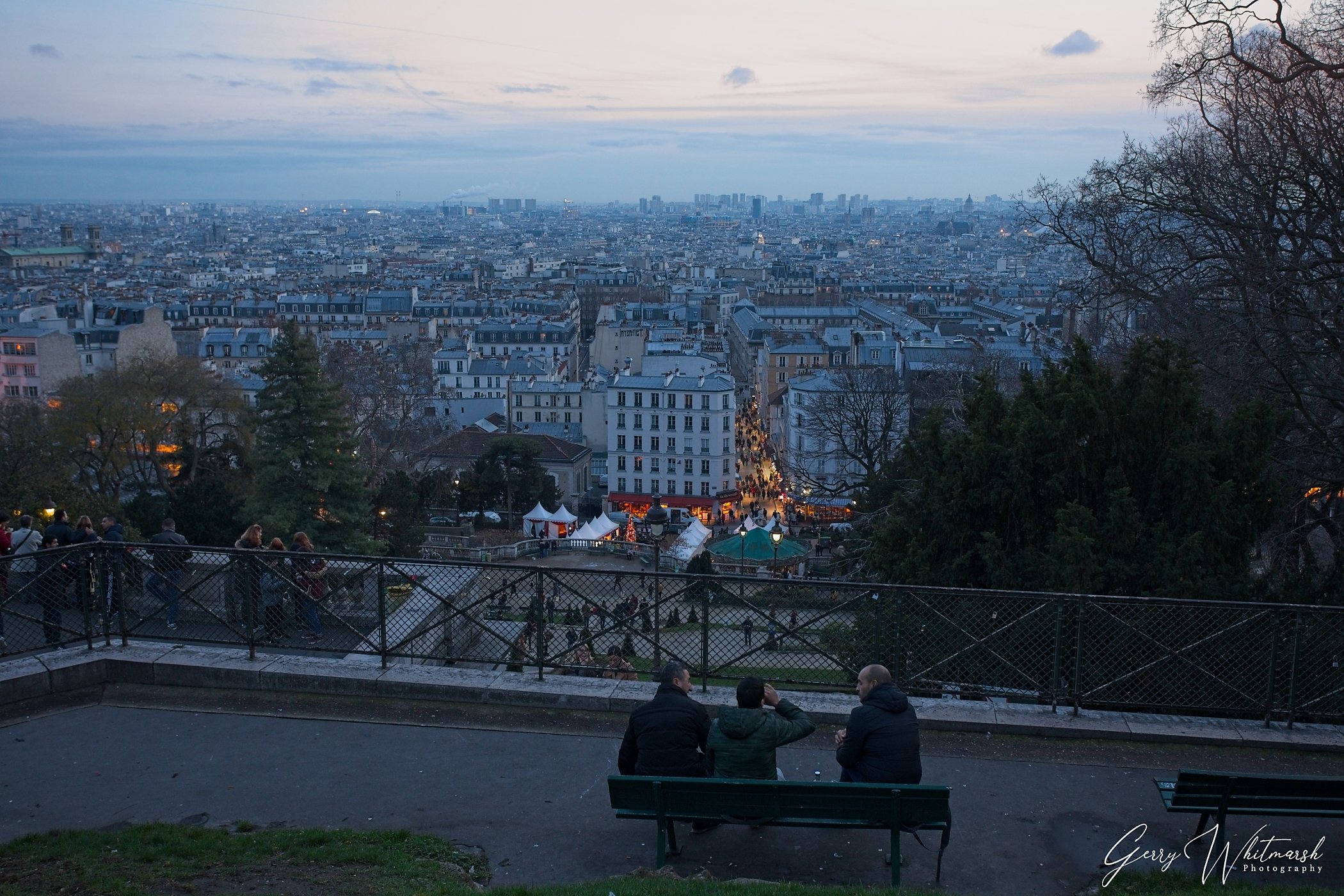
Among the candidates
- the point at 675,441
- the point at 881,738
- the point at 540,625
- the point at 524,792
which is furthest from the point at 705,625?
the point at 675,441

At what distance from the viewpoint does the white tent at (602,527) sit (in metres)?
34.6

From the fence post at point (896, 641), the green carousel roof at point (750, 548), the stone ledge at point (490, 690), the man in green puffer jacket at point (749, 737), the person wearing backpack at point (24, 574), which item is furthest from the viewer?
the green carousel roof at point (750, 548)

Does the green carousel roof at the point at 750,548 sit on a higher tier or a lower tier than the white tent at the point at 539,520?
higher

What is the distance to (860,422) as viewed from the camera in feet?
111

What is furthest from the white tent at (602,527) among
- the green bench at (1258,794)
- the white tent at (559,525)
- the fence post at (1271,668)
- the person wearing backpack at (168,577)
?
the green bench at (1258,794)

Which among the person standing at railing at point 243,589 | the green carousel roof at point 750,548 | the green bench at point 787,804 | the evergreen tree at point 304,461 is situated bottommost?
the green carousel roof at point 750,548

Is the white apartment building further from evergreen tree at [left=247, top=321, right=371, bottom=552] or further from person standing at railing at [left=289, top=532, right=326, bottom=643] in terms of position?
person standing at railing at [left=289, top=532, right=326, bottom=643]

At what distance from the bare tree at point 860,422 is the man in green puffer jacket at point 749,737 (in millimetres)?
23713

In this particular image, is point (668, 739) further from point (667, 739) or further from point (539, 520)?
point (539, 520)

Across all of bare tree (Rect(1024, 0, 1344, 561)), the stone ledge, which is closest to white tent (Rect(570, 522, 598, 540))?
bare tree (Rect(1024, 0, 1344, 561))

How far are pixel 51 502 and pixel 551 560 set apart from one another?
13.3 metres

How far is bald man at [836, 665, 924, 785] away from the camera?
5.42 meters

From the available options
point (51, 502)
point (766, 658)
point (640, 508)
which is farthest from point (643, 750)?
point (640, 508)

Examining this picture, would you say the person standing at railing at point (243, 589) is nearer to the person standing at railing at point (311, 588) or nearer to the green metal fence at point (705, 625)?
the green metal fence at point (705, 625)
